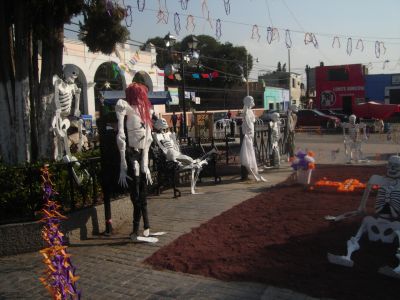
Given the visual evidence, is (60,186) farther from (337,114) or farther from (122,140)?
(337,114)

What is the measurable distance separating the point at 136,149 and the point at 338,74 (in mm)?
32046

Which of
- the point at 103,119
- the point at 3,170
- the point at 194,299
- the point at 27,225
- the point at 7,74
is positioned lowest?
the point at 194,299

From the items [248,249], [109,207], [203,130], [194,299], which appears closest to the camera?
[194,299]

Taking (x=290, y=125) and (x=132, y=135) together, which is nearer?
(x=132, y=135)

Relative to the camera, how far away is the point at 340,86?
35.2m

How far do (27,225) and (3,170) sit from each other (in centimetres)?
85

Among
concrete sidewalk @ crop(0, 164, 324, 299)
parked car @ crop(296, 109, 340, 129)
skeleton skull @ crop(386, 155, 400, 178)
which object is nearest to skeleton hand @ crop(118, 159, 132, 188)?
concrete sidewalk @ crop(0, 164, 324, 299)

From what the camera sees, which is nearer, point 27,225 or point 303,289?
point 303,289

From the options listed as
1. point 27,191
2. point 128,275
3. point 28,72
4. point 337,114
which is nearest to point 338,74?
point 337,114

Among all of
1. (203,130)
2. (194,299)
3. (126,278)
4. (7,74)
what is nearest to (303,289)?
(194,299)

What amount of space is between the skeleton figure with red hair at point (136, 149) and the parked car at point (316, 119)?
26.1 m

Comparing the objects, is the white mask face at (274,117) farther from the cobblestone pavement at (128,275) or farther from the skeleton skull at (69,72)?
the skeleton skull at (69,72)

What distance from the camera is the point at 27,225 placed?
5.54m

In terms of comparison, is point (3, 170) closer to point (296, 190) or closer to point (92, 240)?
point (92, 240)
